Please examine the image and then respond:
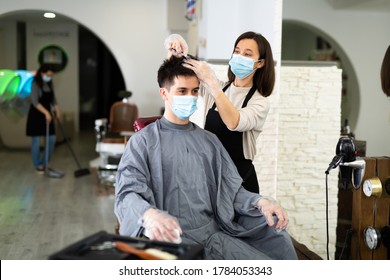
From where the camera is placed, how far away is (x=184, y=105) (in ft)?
6.05

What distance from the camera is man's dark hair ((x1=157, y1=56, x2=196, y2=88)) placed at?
1854mm

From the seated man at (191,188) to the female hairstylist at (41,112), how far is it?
262cm

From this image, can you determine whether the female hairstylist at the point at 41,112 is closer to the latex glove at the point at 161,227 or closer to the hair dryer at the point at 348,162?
the hair dryer at the point at 348,162

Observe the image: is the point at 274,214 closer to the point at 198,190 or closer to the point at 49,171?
the point at 198,190

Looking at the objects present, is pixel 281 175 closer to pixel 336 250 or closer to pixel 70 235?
pixel 336 250

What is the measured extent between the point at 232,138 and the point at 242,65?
0.28 meters

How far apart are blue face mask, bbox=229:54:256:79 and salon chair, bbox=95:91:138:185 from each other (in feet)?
9.44

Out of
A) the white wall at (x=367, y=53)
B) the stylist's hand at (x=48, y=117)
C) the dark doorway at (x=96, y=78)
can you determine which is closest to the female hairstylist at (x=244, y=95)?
the white wall at (x=367, y=53)

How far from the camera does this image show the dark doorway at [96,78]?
39.1 feet

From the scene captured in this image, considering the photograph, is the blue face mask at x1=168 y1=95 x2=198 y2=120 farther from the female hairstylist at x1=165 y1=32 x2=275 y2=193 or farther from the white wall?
the white wall

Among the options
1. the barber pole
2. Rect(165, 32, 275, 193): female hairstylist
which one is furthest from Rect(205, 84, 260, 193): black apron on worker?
the barber pole

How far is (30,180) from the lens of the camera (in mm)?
5043

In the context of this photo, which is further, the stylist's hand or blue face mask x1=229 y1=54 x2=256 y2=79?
the stylist's hand
